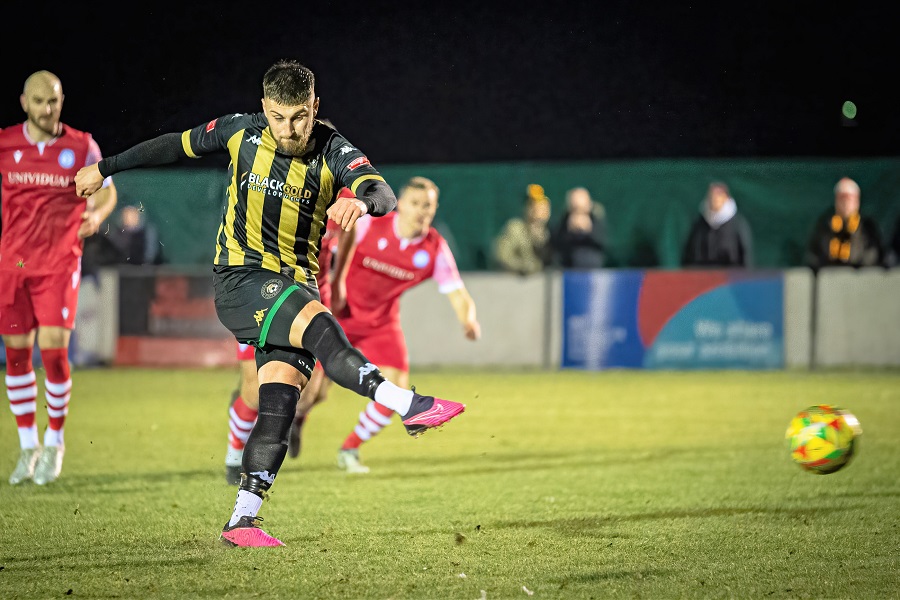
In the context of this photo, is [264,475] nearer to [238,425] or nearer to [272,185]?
[272,185]

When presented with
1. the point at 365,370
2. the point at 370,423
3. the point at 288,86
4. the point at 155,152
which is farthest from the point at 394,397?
the point at 370,423

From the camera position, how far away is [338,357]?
4.76 m

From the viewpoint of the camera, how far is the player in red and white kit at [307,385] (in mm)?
6879

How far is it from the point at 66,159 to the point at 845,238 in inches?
420

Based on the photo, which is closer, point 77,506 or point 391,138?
point 77,506

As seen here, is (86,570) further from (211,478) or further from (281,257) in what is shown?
(211,478)

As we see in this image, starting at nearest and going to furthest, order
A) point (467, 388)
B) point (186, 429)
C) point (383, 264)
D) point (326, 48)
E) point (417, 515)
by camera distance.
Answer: point (417, 515), point (383, 264), point (186, 429), point (467, 388), point (326, 48)

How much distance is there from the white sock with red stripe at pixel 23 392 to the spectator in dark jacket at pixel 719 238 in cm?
979

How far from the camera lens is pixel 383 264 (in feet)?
26.1

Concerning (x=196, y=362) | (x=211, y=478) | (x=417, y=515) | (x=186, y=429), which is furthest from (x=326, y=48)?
(x=417, y=515)

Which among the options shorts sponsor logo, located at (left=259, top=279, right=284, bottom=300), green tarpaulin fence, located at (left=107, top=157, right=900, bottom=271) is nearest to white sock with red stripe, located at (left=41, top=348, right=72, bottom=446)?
shorts sponsor logo, located at (left=259, top=279, right=284, bottom=300)

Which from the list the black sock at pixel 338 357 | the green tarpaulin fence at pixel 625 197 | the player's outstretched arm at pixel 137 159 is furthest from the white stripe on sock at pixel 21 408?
the green tarpaulin fence at pixel 625 197

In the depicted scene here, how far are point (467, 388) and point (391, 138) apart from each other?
6.63 m

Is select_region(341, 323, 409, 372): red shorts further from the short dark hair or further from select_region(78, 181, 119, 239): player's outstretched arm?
the short dark hair
